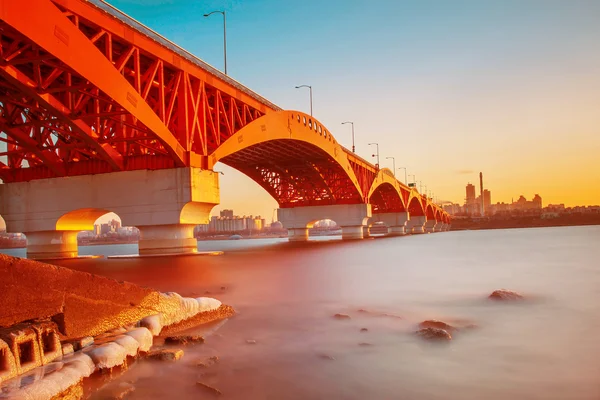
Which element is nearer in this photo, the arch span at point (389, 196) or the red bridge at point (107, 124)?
the red bridge at point (107, 124)

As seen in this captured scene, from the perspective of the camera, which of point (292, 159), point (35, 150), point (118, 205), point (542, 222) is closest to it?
point (35, 150)

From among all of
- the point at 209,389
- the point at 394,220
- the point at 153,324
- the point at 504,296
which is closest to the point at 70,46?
the point at 153,324

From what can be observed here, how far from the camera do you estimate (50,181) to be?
94.8 feet

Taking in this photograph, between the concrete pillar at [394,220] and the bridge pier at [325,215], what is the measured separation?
26972 mm

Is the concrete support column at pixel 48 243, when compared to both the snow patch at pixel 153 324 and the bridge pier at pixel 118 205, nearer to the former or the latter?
the bridge pier at pixel 118 205

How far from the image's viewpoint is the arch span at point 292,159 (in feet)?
110

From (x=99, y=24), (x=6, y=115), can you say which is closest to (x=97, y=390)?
(x=99, y=24)

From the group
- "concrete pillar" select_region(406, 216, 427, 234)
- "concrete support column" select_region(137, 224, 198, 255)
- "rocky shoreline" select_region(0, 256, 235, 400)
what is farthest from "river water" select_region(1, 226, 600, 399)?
"concrete pillar" select_region(406, 216, 427, 234)

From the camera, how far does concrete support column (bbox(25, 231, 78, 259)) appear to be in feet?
98.5

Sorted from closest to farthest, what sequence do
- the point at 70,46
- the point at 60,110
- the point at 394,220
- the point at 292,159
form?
1. the point at 70,46
2. the point at 60,110
3. the point at 292,159
4. the point at 394,220

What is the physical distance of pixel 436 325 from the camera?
8.23 m

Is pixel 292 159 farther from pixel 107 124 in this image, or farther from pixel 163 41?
pixel 163 41

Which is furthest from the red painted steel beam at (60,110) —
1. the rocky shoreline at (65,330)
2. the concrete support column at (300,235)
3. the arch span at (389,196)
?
the arch span at (389,196)

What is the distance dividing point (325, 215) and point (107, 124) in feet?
151
